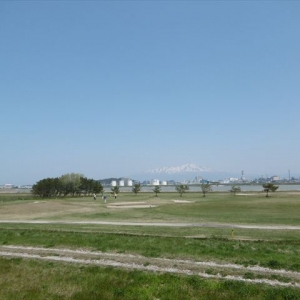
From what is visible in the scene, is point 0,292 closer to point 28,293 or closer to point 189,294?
point 28,293

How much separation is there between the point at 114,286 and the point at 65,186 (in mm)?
122177

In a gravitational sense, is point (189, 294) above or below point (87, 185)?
below

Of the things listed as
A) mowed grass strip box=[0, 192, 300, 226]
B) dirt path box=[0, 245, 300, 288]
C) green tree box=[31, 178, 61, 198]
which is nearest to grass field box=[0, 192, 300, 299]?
dirt path box=[0, 245, 300, 288]

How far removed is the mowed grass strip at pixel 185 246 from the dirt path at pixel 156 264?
78 centimetres

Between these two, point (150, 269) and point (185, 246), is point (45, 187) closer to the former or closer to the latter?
point (185, 246)

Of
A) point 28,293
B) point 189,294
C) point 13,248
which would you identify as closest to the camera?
point 189,294

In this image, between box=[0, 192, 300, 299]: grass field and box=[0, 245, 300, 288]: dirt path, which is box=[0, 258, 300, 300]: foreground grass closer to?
box=[0, 192, 300, 299]: grass field

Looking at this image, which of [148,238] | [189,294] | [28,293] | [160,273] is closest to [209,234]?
[148,238]

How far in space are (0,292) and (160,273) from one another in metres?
7.25

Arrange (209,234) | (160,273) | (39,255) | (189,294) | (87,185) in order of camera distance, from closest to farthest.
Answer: (189,294) < (160,273) < (39,255) < (209,234) < (87,185)

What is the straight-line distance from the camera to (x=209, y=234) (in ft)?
96.6

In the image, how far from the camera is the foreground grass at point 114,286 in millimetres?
14898

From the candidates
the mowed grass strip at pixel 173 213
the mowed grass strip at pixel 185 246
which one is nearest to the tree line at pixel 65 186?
the mowed grass strip at pixel 173 213

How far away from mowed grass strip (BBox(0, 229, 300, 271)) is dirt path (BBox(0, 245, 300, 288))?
2.56 feet
